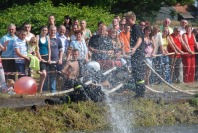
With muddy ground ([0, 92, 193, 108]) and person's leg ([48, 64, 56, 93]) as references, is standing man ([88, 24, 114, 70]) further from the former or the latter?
muddy ground ([0, 92, 193, 108])

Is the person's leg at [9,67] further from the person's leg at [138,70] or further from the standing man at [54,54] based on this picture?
the person's leg at [138,70]

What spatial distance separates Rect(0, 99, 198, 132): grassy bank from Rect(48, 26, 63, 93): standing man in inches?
92.7

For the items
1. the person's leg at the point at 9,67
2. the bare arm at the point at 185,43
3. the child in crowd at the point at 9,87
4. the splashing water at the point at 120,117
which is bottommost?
the splashing water at the point at 120,117

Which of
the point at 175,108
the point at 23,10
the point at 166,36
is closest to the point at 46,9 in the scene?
the point at 23,10

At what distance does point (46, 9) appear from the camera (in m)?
25.2

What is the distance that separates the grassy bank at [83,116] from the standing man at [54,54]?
7.73 ft

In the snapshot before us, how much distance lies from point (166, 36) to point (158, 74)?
5.79 ft

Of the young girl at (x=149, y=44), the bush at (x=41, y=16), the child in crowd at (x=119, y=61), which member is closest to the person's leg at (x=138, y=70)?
the child in crowd at (x=119, y=61)

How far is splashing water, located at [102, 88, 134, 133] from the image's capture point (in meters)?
14.7

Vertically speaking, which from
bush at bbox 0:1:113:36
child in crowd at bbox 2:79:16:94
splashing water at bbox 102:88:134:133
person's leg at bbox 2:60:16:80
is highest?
bush at bbox 0:1:113:36

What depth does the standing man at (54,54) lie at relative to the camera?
1749 centimetres

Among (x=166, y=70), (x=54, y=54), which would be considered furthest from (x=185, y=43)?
(x=54, y=54)

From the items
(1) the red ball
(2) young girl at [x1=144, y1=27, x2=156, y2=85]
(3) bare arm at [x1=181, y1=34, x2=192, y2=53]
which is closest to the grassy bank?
(1) the red ball

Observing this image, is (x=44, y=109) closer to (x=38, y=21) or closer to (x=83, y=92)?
(x=83, y=92)
